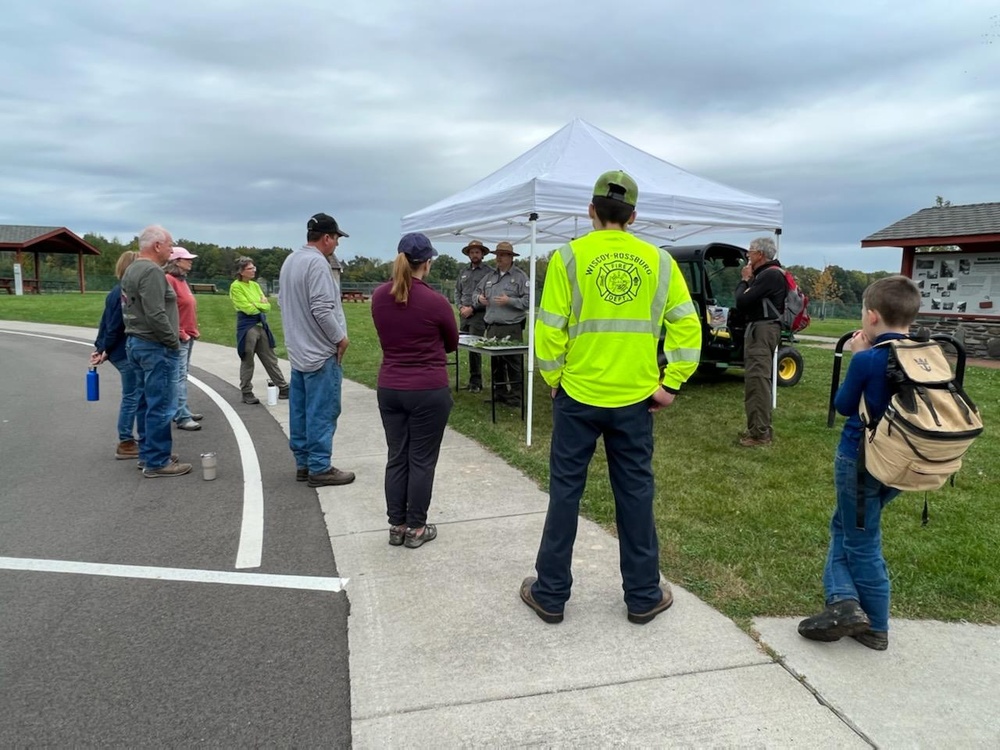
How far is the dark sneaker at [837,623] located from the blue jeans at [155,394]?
4971mm

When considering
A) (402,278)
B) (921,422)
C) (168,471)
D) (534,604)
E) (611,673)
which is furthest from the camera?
A: (168,471)

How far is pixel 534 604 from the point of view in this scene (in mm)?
3256

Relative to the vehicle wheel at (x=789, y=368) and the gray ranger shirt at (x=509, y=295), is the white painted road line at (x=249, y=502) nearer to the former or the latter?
the gray ranger shirt at (x=509, y=295)

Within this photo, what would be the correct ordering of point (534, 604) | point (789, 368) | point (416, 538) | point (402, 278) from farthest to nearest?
point (789, 368) < point (416, 538) < point (402, 278) < point (534, 604)

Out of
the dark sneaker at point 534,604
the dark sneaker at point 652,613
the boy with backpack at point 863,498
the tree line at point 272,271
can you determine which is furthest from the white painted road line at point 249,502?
the tree line at point 272,271

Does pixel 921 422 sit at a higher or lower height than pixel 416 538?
higher

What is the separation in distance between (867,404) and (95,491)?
18.1ft

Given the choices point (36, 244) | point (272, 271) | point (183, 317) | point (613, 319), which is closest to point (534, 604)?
point (613, 319)

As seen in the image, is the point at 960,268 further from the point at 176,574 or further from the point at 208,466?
the point at 176,574

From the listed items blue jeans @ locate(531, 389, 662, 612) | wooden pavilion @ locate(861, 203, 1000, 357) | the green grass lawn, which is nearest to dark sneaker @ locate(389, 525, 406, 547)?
blue jeans @ locate(531, 389, 662, 612)

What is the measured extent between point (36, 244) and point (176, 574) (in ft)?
139

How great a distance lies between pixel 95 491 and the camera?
523 cm

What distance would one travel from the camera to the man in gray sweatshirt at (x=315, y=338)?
16.2 ft

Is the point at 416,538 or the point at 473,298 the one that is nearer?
the point at 416,538
